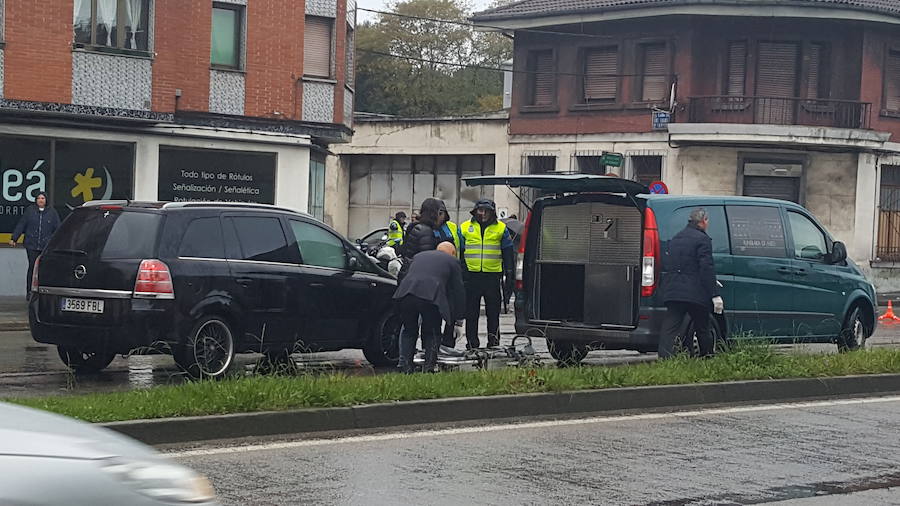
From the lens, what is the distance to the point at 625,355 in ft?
52.4

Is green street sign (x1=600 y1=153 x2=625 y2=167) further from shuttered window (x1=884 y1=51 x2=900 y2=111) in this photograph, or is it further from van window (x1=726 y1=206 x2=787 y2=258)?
van window (x1=726 y1=206 x2=787 y2=258)

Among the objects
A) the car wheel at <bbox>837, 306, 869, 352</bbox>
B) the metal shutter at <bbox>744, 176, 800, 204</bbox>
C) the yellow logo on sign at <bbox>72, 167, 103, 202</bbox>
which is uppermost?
the metal shutter at <bbox>744, 176, 800, 204</bbox>

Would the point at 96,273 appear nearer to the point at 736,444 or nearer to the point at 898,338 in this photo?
the point at 736,444

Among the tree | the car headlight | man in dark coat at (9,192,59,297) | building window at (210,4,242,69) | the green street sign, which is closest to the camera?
the car headlight

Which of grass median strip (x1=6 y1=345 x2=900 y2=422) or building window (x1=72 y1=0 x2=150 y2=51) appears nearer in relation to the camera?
grass median strip (x1=6 y1=345 x2=900 y2=422)

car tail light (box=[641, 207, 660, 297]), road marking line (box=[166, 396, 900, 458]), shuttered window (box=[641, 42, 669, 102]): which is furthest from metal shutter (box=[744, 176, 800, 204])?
road marking line (box=[166, 396, 900, 458])

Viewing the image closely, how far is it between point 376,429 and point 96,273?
354 centimetres

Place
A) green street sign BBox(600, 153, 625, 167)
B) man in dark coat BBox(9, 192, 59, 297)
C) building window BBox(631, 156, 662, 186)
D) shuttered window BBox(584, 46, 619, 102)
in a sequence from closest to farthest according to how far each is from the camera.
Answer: man in dark coat BBox(9, 192, 59, 297)
green street sign BBox(600, 153, 625, 167)
building window BBox(631, 156, 662, 186)
shuttered window BBox(584, 46, 619, 102)

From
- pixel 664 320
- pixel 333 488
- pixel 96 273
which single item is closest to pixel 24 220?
pixel 96 273

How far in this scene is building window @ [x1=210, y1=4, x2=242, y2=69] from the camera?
26.1 metres

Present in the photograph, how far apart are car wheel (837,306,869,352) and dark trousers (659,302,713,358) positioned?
2865 mm

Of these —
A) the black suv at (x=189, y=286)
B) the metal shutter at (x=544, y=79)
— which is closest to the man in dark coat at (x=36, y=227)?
the black suv at (x=189, y=286)

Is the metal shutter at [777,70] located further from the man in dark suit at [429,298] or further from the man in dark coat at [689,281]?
the man in dark suit at [429,298]

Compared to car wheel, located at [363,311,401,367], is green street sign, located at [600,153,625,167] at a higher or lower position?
higher
